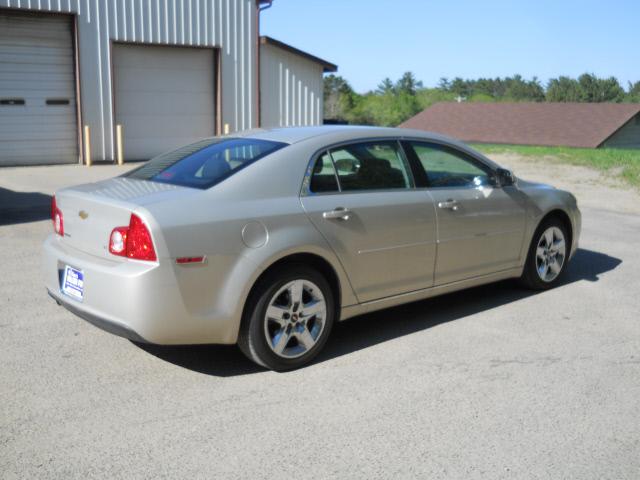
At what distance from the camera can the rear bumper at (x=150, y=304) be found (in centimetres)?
411

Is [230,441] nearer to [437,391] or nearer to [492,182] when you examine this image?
[437,391]

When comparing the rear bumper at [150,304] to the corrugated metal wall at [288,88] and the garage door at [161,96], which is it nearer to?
the garage door at [161,96]

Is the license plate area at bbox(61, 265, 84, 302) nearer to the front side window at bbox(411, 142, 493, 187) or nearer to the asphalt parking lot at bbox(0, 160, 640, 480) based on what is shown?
the asphalt parking lot at bbox(0, 160, 640, 480)

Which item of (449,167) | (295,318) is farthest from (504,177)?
(295,318)

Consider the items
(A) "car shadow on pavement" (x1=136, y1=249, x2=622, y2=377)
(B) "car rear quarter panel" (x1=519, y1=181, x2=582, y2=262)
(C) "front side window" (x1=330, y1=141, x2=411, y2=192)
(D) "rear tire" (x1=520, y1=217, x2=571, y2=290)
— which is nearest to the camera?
(A) "car shadow on pavement" (x1=136, y1=249, x2=622, y2=377)

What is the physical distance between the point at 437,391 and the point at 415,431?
0.58m

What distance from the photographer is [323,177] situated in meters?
4.98

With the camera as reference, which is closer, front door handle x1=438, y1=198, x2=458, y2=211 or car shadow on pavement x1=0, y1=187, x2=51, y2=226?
front door handle x1=438, y1=198, x2=458, y2=211

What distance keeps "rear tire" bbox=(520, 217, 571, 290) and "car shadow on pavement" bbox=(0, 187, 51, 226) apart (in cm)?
654

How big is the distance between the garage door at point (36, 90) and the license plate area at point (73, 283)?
42.7 feet

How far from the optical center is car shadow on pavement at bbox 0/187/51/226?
→ 984cm

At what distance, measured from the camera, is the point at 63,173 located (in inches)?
606

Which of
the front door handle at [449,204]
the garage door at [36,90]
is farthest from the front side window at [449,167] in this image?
the garage door at [36,90]

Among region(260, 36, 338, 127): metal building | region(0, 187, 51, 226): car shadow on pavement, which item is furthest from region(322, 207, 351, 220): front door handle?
region(260, 36, 338, 127): metal building
